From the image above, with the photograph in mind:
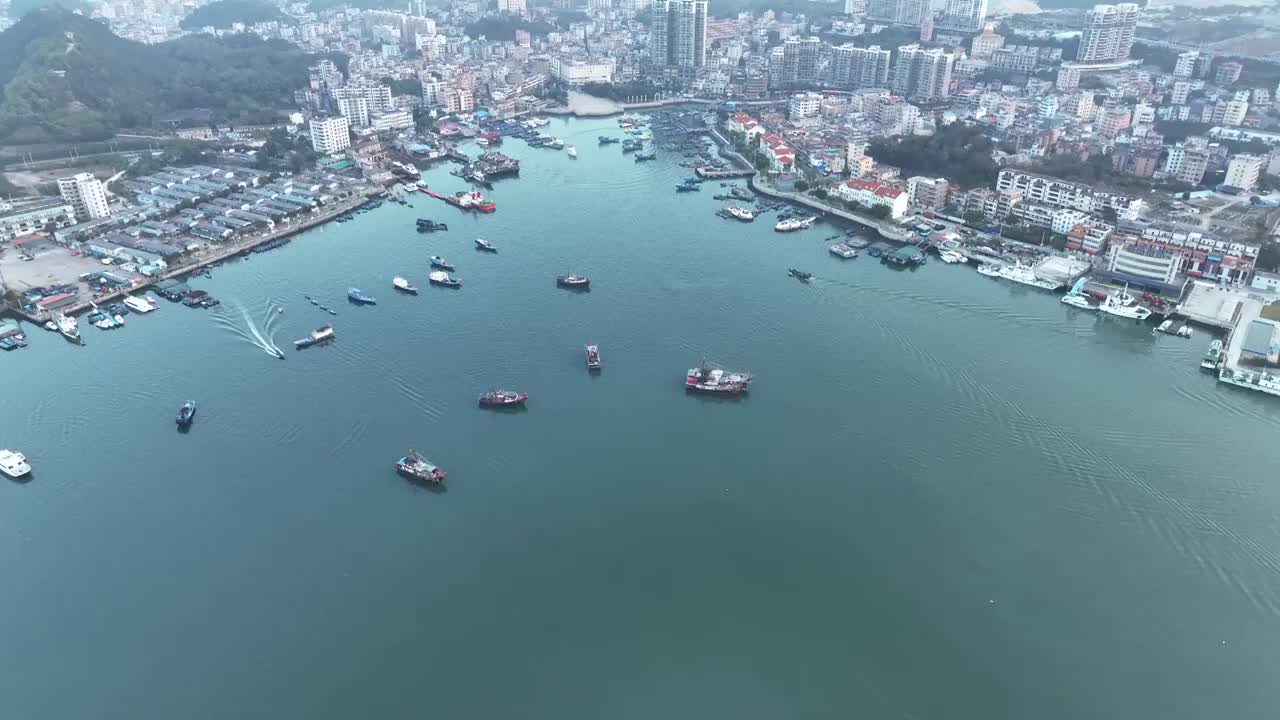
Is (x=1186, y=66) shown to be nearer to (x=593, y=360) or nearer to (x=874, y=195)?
(x=874, y=195)

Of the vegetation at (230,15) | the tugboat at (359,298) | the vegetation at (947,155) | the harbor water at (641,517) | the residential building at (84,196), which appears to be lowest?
the harbor water at (641,517)

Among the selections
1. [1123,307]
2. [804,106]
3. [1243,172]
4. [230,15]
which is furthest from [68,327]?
[230,15]

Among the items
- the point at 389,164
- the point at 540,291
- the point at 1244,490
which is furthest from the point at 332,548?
the point at 389,164

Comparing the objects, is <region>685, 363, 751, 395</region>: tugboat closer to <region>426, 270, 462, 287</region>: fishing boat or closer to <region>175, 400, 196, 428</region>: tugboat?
<region>426, 270, 462, 287</region>: fishing boat

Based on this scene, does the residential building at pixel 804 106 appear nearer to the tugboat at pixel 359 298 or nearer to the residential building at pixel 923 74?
the residential building at pixel 923 74

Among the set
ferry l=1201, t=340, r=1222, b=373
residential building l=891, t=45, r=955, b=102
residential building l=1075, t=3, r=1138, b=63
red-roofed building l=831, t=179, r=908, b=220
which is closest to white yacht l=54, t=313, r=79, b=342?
red-roofed building l=831, t=179, r=908, b=220

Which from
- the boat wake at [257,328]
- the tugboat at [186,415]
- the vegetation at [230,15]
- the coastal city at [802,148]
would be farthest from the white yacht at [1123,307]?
the vegetation at [230,15]
